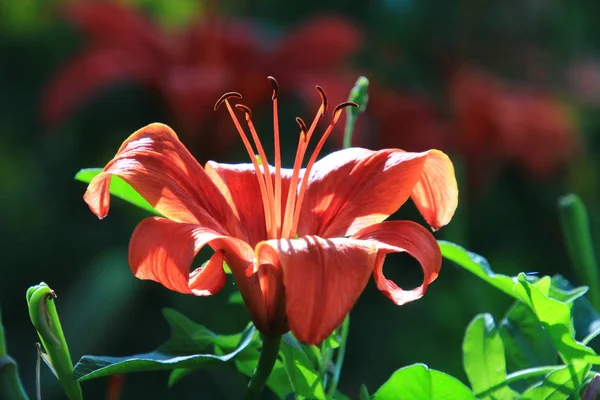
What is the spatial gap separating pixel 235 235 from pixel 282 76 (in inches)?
27.8

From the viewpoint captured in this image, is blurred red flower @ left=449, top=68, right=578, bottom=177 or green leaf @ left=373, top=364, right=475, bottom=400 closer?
green leaf @ left=373, top=364, right=475, bottom=400

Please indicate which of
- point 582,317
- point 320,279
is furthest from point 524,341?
point 320,279

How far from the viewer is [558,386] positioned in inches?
12.6

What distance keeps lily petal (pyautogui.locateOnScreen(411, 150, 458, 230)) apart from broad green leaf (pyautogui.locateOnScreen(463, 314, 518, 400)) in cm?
4

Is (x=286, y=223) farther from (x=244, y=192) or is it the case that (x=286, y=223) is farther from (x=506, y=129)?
(x=506, y=129)

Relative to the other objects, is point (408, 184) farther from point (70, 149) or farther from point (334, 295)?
point (70, 149)

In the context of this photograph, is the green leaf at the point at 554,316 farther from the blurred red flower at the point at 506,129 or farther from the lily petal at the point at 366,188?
the blurred red flower at the point at 506,129

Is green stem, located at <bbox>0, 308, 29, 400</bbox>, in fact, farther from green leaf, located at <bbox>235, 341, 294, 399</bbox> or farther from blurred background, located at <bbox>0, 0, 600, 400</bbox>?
blurred background, located at <bbox>0, 0, 600, 400</bbox>

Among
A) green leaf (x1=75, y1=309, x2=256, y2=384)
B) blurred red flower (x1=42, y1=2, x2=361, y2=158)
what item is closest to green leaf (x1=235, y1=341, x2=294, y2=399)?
green leaf (x1=75, y1=309, x2=256, y2=384)

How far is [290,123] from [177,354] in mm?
716

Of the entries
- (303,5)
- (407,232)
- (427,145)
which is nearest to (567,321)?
(407,232)

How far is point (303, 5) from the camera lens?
1281mm

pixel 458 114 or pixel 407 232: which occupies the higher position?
pixel 407 232

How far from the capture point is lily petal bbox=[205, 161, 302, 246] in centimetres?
37
